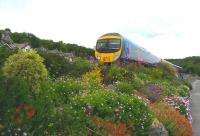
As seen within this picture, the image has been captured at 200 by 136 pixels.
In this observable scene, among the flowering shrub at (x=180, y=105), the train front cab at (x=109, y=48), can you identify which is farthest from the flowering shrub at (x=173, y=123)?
the train front cab at (x=109, y=48)

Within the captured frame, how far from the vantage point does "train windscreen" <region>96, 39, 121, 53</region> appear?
136 ft

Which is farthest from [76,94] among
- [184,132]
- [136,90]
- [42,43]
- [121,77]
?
[42,43]

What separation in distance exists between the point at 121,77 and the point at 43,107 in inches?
518

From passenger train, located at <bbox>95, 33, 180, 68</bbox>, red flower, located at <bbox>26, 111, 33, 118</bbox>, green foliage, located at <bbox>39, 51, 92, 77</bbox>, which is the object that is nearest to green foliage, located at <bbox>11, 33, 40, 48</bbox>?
passenger train, located at <bbox>95, 33, 180, 68</bbox>

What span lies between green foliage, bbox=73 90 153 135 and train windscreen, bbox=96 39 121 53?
2616cm

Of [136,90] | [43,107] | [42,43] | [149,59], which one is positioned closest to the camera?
[43,107]

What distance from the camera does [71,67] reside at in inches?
922

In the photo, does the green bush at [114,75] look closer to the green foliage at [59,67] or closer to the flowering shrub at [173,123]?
the green foliage at [59,67]

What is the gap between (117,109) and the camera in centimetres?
1422

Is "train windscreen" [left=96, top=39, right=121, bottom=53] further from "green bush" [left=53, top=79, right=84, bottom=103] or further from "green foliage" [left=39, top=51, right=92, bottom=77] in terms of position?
"green bush" [left=53, top=79, right=84, bottom=103]

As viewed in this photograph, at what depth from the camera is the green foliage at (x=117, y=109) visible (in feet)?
45.5

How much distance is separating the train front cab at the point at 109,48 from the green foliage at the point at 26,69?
27.6m

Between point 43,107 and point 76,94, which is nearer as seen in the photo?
point 43,107

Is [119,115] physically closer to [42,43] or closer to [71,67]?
[71,67]
